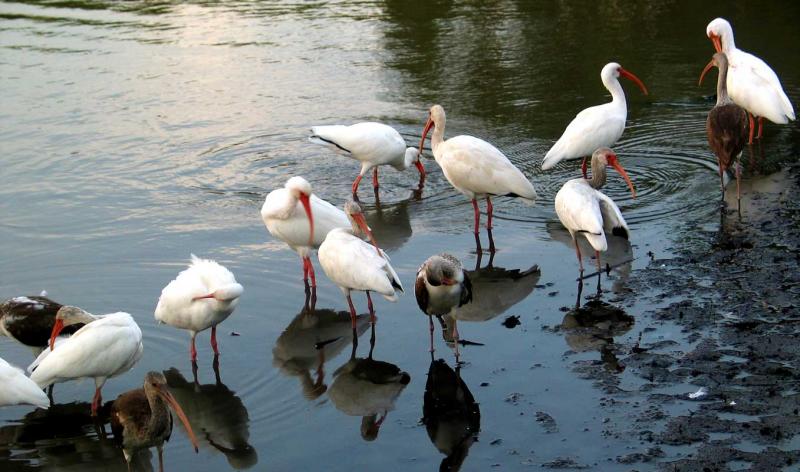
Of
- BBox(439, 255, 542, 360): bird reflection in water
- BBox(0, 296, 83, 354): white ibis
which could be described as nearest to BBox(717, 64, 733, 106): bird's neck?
BBox(439, 255, 542, 360): bird reflection in water

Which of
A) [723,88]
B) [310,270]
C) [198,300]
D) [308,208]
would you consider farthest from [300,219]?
[723,88]

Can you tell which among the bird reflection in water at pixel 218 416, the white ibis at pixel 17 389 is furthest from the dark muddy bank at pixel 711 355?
the white ibis at pixel 17 389

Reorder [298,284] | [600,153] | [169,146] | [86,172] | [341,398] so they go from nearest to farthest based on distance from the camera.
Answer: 1. [341,398]
2. [298,284]
3. [600,153]
4. [86,172]
5. [169,146]

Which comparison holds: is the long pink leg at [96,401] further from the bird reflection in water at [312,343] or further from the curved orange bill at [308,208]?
the curved orange bill at [308,208]

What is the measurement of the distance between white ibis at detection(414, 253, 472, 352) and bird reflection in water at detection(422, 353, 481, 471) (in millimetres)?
392

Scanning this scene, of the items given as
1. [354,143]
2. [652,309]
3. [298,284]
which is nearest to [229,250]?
[298,284]

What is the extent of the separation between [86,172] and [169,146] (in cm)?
120

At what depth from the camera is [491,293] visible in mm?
8227

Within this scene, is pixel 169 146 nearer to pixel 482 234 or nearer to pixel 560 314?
pixel 482 234

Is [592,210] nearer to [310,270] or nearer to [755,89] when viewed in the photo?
[310,270]

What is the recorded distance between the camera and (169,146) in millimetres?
12664

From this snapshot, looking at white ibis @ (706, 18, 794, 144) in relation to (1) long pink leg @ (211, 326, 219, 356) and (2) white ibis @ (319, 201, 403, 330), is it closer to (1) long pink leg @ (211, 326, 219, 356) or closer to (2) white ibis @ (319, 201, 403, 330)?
(2) white ibis @ (319, 201, 403, 330)

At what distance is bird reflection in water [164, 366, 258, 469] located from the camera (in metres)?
6.10

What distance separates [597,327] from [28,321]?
3.89 m
